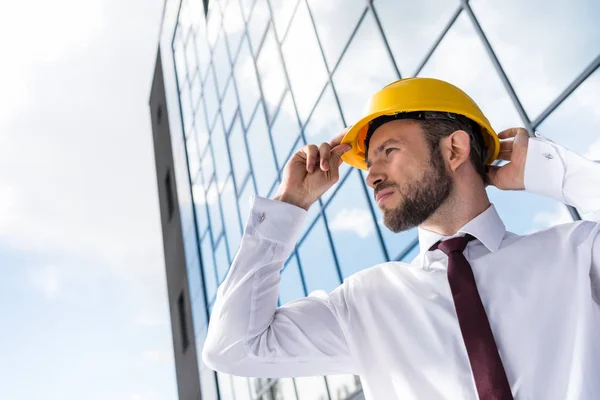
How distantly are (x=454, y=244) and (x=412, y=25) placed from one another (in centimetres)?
409

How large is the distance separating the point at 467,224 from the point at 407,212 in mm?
276

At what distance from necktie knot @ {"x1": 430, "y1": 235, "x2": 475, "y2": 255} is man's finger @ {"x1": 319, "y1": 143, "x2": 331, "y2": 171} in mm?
648

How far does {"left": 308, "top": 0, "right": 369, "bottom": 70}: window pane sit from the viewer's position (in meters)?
7.20

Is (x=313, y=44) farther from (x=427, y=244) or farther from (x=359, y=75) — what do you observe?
(x=427, y=244)

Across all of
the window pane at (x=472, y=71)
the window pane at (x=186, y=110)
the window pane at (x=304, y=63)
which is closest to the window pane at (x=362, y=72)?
the window pane at (x=304, y=63)

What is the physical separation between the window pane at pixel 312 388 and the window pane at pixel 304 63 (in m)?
3.90

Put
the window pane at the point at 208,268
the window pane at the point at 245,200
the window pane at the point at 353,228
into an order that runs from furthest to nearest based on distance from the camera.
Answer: the window pane at the point at 208,268, the window pane at the point at 245,200, the window pane at the point at 353,228

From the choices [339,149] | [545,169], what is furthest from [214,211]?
[545,169]

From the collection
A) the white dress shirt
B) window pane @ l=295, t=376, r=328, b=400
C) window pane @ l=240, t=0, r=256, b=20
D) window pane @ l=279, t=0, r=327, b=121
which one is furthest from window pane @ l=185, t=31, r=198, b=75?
the white dress shirt

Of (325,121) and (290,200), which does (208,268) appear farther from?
(290,200)

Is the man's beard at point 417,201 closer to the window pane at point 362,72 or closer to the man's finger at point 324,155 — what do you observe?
the man's finger at point 324,155

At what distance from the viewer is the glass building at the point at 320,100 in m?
4.31

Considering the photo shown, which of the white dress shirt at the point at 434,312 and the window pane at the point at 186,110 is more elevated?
the window pane at the point at 186,110

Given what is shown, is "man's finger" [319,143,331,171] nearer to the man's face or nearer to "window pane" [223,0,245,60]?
the man's face
